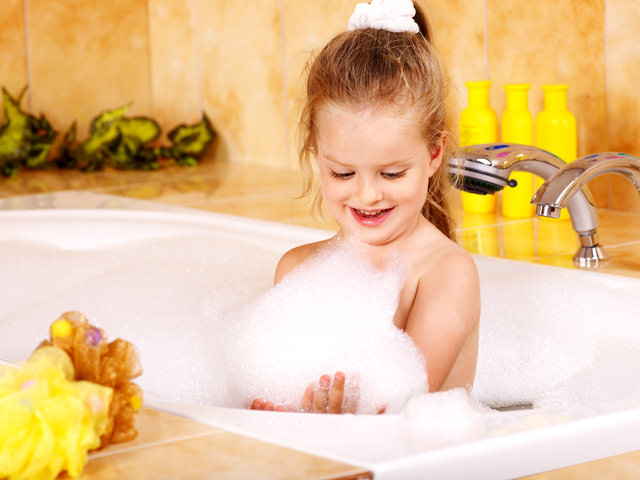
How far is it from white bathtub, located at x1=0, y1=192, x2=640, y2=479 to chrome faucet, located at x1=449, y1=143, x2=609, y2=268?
8cm

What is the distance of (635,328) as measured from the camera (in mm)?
1253

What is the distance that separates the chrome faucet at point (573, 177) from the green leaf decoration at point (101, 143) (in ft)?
5.22

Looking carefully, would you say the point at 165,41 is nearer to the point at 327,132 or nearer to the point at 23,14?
the point at 23,14

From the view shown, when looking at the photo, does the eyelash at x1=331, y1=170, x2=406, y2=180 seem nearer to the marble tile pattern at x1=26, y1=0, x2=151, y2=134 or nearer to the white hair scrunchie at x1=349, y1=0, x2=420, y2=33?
the white hair scrunchie at x1=349, y1=0, x2=420, y2=33

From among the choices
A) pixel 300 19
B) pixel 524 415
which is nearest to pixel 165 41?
pixel 300 19

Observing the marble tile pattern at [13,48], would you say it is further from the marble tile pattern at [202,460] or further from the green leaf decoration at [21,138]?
the marble tile pattern at [202,460]

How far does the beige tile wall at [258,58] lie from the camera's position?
1771mm

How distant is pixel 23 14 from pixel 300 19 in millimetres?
890

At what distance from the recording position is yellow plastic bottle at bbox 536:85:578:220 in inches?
68.2

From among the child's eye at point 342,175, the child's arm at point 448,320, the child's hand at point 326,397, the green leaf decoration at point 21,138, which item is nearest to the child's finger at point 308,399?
the child's hand at point 326,397

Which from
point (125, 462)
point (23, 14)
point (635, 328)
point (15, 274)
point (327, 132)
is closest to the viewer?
point (125, 462)

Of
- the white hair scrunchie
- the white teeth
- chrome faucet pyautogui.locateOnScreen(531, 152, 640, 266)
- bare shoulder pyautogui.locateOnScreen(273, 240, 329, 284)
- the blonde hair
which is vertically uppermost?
the white hair scrunchie

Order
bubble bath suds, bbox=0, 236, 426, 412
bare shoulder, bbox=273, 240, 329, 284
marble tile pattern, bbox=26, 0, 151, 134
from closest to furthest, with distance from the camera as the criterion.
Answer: bubble bath suds, bbox=0, 236, 426, 412, bare shoulder, bbox=273, 240, 329, 284, marble tile pattern, bbox=26, 0, 151, 134

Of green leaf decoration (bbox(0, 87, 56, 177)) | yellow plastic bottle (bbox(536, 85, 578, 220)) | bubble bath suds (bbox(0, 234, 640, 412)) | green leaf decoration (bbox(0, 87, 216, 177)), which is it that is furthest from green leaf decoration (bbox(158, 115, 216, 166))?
yellow plastic bottle (bbox(536, 85, 578, 220))
